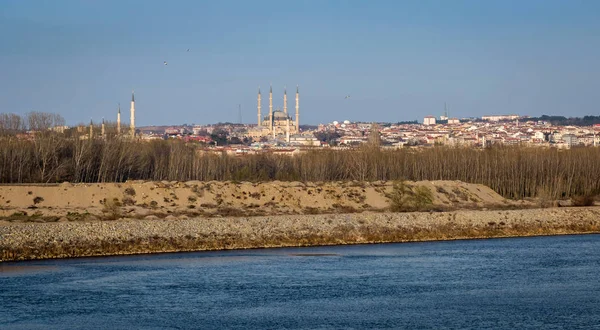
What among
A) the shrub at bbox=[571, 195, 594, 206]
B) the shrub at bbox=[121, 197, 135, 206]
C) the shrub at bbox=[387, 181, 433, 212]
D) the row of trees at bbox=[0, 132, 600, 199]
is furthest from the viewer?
the row of trees at bbox=[0, 132, 600, 199]

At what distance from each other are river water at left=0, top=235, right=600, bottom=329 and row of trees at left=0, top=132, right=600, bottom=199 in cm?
2314

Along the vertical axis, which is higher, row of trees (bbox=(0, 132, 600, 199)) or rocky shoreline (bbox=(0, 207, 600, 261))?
row of trees (bbox=(0, 132, 600, 199))

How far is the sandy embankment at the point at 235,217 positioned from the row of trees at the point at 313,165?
6635mm

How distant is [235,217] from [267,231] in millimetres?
4020

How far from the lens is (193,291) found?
23.2 m

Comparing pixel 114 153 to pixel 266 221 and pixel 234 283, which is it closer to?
pixel 266 221

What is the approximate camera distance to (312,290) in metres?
23.2

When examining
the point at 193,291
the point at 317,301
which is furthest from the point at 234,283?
the point at 317,301

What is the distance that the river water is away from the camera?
64.0 ft

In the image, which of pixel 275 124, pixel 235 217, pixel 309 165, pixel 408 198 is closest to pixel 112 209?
pixel 235 217

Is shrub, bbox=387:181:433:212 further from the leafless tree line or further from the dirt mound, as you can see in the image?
the leafless tree line

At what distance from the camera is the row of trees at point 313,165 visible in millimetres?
51812

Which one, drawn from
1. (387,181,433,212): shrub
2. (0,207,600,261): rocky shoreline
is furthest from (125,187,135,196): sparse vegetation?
(387,181,433,212): shrub

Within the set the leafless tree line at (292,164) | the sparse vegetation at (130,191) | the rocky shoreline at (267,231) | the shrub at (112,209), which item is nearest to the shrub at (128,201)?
the shrub at (112,209)
